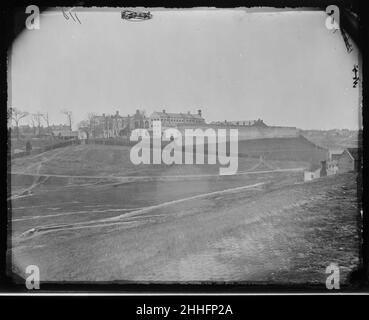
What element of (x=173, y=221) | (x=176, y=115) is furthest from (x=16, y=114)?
(x=173, y=221)

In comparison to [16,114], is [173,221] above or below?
below

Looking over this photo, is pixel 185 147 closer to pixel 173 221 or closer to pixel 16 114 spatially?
pixel 173 221

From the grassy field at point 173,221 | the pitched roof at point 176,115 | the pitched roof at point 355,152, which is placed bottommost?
the grassy field at point 173,221

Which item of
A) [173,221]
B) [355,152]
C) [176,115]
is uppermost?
[176,115]

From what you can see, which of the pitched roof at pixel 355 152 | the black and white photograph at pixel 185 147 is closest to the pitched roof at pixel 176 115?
the black and white photograph at pixel 185 147

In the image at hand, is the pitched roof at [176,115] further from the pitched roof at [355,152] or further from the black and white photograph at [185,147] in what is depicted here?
the pitched roof at [355,152]

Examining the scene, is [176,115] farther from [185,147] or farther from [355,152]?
[355,152]

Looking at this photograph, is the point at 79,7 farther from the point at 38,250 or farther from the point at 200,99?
the point at 38,250
